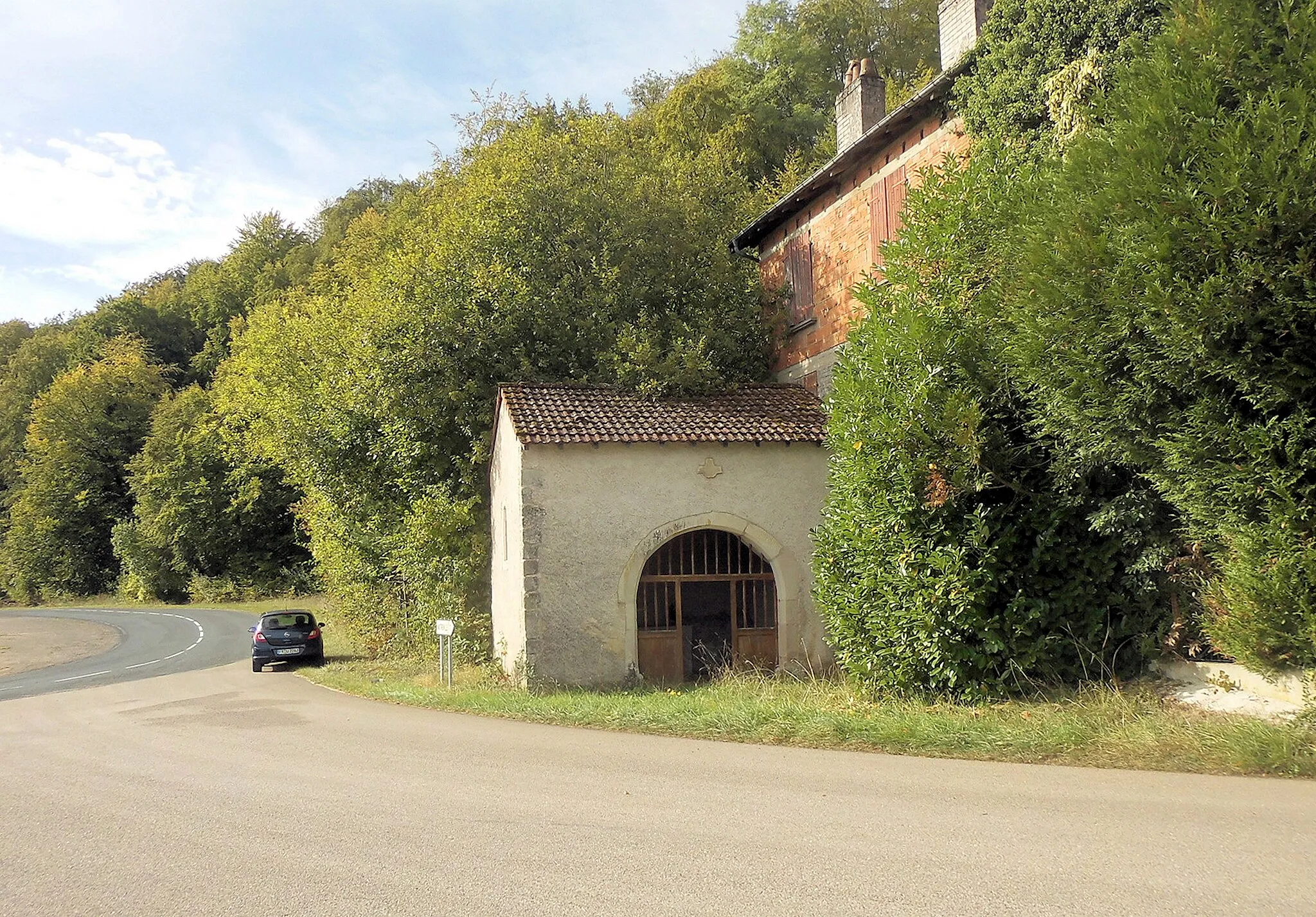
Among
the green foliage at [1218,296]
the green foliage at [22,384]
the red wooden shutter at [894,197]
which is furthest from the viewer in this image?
the green foliage at [22,384]

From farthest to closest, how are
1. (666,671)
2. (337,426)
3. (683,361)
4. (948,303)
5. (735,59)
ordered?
(735,59) < (337,426) < (683,361) < (666,671) < (948,303)

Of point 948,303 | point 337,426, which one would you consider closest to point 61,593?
point 337,426

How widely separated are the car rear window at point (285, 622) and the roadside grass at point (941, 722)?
9410 mm

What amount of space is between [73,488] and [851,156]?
52.9m

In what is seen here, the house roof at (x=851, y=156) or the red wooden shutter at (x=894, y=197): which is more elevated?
the house roof at (x=851, y=156)

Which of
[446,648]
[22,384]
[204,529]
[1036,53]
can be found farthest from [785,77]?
[22,384]

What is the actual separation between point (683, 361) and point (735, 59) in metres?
22.0

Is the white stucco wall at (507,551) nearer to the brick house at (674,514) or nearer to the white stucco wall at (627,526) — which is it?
the brick house at (674,514)

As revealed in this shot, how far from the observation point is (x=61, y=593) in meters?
54.7

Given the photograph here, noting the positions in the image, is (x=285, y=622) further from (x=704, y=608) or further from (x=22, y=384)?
(x=22, y=384)

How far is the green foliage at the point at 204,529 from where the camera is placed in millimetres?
47094

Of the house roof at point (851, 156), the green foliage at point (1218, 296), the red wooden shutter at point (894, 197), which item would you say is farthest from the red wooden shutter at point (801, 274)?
the green foliage at point (1218, 296)

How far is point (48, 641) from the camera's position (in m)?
32.2

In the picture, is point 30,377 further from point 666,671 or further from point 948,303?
point 948,303
